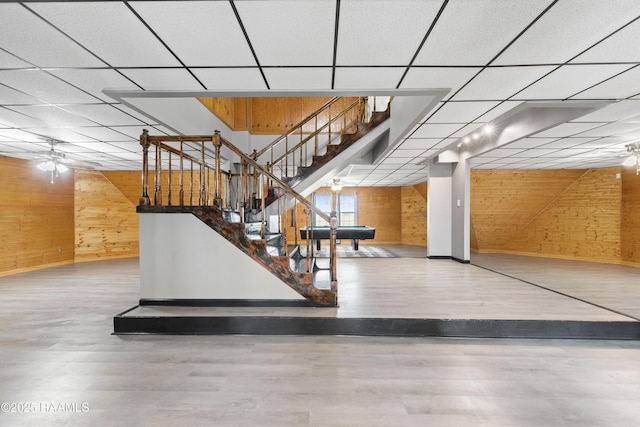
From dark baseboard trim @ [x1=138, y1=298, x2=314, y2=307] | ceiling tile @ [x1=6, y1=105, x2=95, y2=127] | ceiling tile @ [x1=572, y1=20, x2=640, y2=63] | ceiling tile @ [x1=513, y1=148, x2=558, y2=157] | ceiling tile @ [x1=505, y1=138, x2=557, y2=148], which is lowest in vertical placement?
dark baseboard trim @ [x1=138, y1=298, x2=314, y2=307]

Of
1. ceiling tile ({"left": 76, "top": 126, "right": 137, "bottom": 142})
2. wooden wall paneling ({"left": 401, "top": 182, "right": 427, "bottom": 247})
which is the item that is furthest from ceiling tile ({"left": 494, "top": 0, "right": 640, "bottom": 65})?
wooden wall paneling ({"left": 401, "top": 182, "right": 427, "bottom": 247})

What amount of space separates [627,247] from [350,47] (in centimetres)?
1001

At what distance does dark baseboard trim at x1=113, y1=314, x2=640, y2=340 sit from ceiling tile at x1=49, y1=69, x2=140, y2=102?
2.73 meters

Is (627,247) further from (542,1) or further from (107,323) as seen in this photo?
(107,323)

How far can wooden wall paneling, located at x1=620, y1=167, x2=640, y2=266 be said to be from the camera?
24.7 ft

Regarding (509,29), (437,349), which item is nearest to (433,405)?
(437,349)

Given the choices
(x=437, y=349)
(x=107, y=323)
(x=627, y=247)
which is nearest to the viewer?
(x=437, y=349)

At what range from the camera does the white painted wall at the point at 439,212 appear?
7910mm

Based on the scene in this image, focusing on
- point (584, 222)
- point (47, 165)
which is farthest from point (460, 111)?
point (584, 222)

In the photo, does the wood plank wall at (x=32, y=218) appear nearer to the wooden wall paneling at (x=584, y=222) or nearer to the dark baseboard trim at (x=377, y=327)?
the dark baseboard trim at (x=377, y=327)

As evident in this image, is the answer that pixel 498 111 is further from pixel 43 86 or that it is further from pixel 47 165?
pixel 47 165

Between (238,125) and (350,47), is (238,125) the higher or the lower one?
the higher one

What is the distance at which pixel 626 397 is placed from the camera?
2.32m

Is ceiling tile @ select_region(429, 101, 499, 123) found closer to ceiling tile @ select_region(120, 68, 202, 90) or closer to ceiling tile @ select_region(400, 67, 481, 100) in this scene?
ceiling tile @ select_region(400, 67, 481, 100)
